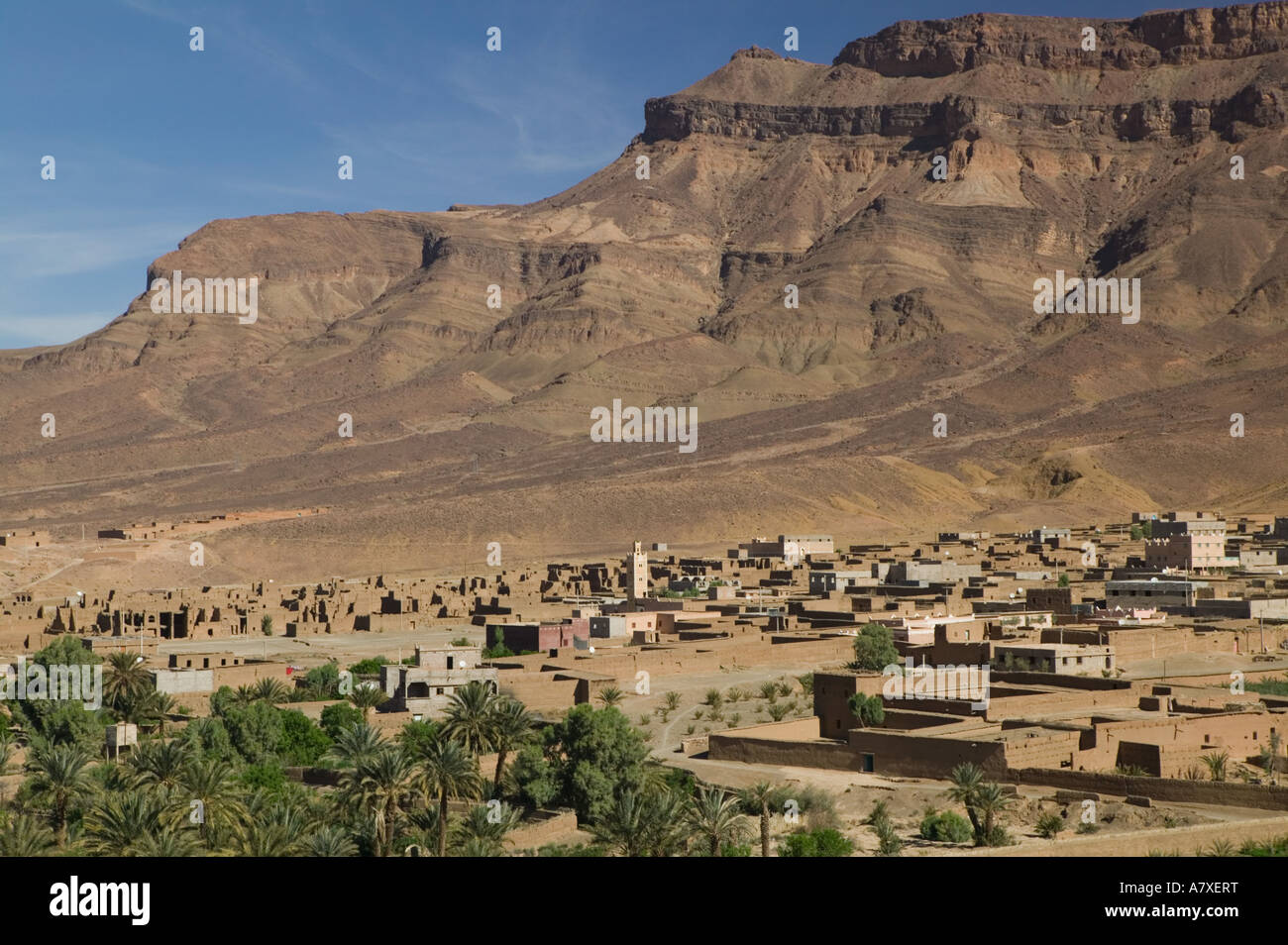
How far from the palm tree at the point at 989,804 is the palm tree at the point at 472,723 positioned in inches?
428

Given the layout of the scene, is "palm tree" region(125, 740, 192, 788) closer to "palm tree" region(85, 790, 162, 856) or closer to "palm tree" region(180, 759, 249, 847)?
"palm tree" region(180, 759, 249, 847)

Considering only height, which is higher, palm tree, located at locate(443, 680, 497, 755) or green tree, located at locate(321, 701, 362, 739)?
palm tree, located at locate(443, 680, 497, 755)

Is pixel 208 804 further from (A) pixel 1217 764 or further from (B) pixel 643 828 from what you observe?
(A) pixel 1217 764

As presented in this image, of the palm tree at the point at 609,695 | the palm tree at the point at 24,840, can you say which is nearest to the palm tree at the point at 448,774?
the palm tree at the point at 24,840

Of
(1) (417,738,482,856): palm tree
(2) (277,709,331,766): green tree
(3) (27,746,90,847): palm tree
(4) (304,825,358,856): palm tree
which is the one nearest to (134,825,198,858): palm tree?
(4) (304,825,358,856): palm tree

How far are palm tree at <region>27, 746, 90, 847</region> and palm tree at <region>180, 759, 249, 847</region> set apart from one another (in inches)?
113

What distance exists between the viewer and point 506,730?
3556 centimetres

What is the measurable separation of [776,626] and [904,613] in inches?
193

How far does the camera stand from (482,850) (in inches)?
963

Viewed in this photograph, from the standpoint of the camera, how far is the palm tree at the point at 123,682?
1785 inches

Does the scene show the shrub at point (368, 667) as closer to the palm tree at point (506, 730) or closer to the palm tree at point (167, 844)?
the palm tree at point (506, 730)

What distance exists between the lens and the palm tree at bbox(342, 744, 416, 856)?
27.4m
